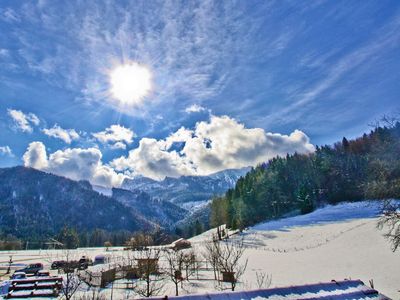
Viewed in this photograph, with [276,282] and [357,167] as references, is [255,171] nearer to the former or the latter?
[357,167]

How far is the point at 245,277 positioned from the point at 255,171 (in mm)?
101136

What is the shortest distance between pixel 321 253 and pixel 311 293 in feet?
144

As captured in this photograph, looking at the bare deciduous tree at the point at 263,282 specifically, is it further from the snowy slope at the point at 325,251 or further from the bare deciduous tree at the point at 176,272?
Answer: the bare deciduous tree at the point at 176,272

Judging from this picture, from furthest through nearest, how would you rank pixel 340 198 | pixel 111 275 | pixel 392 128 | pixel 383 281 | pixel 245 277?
pixel 340 198 → pixel 111 275 → pixel 245 277 → pixel 383 281 → pixel 392 128

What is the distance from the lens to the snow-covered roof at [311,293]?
11.9 meters

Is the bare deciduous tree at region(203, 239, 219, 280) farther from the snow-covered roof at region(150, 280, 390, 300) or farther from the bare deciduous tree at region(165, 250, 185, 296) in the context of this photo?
the snow-covered roof at region(150, 280, 390, 300)

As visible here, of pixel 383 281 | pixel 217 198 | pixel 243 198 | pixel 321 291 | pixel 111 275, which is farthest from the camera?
pixel 217 198

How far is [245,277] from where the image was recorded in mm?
40312

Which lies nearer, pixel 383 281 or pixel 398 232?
pixel 398 232

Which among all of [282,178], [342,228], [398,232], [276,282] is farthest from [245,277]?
[282,178]

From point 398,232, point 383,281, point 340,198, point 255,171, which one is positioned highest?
point 255,171

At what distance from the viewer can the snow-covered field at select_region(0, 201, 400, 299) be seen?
3503cm

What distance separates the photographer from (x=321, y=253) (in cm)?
5184

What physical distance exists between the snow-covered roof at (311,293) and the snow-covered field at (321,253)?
29.0ft
